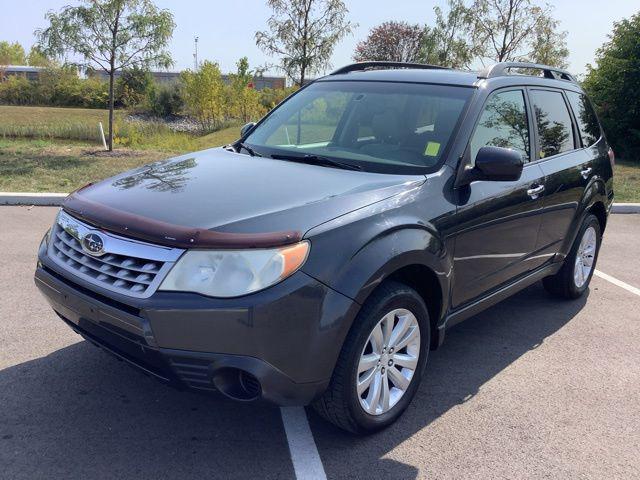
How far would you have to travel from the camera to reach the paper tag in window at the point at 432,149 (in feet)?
11.5

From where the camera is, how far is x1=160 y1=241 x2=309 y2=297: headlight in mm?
2461

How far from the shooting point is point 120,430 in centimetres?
302

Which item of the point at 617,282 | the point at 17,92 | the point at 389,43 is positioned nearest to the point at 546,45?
the point at 617,282

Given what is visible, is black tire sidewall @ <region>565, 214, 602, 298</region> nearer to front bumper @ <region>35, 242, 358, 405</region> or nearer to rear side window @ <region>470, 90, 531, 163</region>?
rear side window @ <region>470, 90, 531, 163</region>

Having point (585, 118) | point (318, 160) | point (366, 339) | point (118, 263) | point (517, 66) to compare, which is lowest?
point (366, 339)

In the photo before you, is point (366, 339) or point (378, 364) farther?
point (378, 364)

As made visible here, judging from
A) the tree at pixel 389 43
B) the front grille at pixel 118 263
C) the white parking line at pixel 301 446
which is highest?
the tree at pixel 389 43

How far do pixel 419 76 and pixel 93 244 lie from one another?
251cm

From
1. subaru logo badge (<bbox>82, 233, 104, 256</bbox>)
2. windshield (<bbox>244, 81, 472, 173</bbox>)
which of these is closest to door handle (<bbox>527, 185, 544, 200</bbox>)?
windshield (<bbox>244, 81, 472, 173</bbox>)

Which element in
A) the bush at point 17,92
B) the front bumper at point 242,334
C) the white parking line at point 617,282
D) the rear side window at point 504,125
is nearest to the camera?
the front bumper at point 242,334

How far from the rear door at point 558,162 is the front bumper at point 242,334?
2.28 m

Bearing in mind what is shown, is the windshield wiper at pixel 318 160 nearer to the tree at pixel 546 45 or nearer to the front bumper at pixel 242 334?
the front bumper at pixel 242 334

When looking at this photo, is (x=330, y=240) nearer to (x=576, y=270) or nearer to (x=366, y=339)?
(x=366, y=339)

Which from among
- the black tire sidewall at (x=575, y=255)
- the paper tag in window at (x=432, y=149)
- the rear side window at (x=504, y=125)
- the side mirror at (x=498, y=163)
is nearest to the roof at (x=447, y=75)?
the rear side window at (x=504, y=125)
